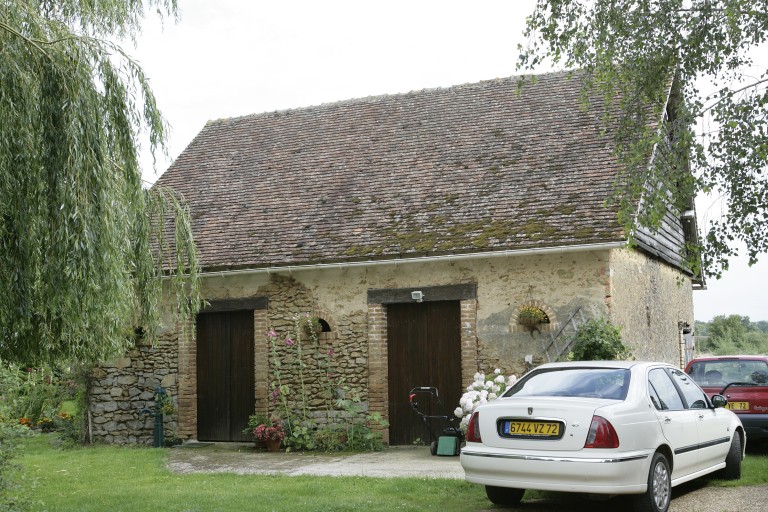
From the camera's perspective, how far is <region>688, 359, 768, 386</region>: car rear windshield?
10891 mm

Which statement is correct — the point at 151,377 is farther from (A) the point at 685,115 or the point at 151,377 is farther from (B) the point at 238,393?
(A) the point at 685,115

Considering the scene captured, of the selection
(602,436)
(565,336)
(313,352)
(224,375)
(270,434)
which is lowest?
(270,434)

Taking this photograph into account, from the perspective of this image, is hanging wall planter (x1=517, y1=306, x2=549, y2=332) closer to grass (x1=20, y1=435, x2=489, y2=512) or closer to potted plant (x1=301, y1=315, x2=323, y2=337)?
potted plant (x1=301, y1=315, x2=323, y2=337)

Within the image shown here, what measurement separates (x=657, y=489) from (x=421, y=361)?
249 inches

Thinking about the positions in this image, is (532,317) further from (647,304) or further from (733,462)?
(733,462)

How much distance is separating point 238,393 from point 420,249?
14.4ft

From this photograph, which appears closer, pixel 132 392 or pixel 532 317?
pixel 532 317

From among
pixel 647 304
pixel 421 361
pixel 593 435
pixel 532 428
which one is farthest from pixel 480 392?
pixel 647 304

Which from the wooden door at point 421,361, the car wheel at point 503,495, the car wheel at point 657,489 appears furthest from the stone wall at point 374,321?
the car wheel at point 657,489

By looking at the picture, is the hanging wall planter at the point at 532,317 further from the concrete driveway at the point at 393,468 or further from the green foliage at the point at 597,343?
the concrete driveway at the point at 393,468

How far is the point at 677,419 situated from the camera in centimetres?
744

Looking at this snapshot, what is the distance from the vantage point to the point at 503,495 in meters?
7.65

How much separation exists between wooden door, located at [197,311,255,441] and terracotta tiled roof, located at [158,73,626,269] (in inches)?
48.4

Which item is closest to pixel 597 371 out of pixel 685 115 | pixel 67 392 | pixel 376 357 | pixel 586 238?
pixel 685 115
